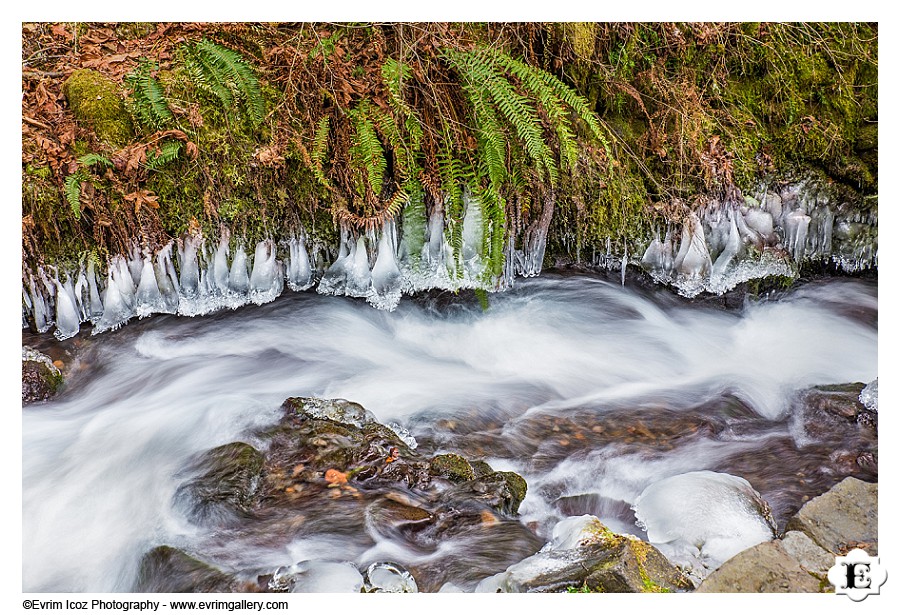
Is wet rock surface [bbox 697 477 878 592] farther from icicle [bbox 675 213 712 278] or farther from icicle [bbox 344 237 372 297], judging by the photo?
icicle [bbox 344 237 372 297]

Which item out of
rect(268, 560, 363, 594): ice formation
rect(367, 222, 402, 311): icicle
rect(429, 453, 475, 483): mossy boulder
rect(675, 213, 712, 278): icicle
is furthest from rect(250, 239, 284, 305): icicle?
rect(675, 213, 712, 278): icicle

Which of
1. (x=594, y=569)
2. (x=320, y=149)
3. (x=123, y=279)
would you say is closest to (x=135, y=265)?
(x=123, y=279)

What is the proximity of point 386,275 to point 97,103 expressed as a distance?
1588 millimetres

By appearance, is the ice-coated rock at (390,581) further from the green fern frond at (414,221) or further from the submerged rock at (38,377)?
the submerged rock at (38,377)

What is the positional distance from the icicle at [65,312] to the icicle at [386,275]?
1455 millimetres

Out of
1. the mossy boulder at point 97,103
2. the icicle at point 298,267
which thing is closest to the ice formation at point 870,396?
the icicle at point 298,267

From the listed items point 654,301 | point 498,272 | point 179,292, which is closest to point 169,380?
point 179,292

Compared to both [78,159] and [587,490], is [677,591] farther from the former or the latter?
[78,159]

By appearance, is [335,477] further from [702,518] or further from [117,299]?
[702,518]

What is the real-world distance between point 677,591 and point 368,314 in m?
1.93

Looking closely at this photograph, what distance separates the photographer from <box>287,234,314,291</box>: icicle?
109 inches

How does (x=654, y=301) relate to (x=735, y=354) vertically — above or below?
above

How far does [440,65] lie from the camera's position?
2.62 m

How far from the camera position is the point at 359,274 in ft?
9.11
